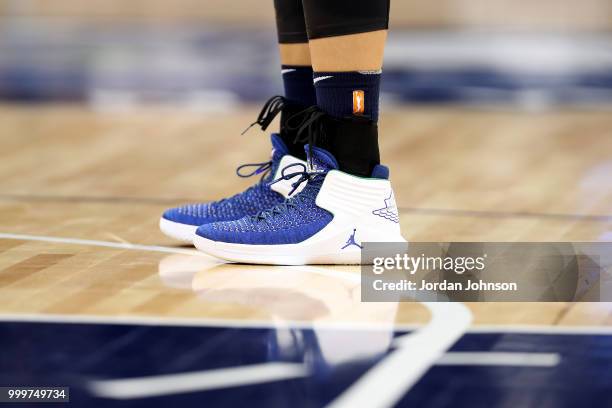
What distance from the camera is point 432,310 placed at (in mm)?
1356

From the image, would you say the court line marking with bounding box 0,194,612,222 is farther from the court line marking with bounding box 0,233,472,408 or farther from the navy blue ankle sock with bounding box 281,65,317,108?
the court line marking with bounding box 0,233,472,408

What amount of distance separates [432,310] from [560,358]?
214 mm

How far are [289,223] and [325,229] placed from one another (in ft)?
0.17

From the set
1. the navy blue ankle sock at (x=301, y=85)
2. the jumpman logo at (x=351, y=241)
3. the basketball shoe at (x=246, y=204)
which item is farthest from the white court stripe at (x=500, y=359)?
the navy blue ankle sock at (x=301, y=85)

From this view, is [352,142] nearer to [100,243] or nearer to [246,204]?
[246,204]

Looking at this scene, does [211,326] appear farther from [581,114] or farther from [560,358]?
[581,114]

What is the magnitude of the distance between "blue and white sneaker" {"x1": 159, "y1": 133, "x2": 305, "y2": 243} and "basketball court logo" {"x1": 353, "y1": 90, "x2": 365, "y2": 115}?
17 centimetres

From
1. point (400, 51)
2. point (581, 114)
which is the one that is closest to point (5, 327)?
point (581, 114)

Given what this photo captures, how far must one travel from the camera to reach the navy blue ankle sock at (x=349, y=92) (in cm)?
157

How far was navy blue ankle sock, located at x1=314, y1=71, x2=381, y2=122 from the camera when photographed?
1.57 meters

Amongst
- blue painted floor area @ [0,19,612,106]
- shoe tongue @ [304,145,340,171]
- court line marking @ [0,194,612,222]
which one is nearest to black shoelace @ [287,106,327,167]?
shoe tongue @ [304,145,340,171]

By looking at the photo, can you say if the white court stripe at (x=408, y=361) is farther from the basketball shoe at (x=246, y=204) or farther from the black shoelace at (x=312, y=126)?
the basketball shoe at (x=246, y=204)
